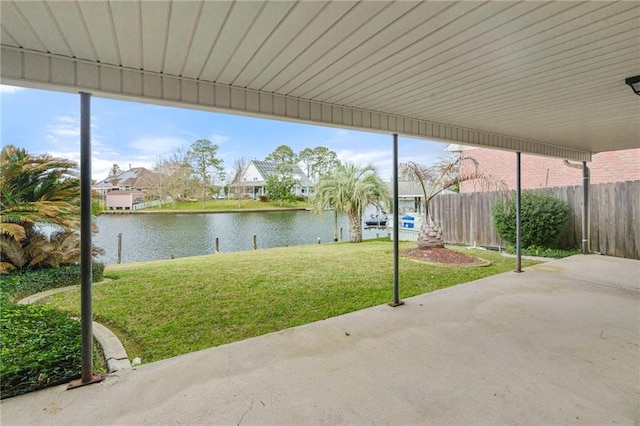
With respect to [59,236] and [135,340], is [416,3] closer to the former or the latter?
[135,340]

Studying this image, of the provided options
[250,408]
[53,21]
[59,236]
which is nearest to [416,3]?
[53,21]

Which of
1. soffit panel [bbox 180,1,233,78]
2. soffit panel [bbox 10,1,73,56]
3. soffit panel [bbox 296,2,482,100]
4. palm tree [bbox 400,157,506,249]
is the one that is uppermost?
soffit panel [bbox 296,2,482,100]

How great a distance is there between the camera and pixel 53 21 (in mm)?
1564

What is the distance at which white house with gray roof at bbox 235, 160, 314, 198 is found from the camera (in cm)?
2384

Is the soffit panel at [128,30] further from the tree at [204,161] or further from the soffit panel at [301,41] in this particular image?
the tree at [204,161]

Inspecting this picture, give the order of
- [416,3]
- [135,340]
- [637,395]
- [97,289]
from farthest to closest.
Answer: [97,289], [135,340], [637,395], [416,3]

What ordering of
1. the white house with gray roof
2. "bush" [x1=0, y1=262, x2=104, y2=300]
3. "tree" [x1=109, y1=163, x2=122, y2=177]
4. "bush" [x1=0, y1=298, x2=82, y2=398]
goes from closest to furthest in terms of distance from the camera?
"bush" [x1=0, y1=298, x2=82, y2=398] < "bush" [x1=0, y1=262, x2=104, y2=300] < "tree" [x1=109, y1=163, x2=122, y2=177] < the white house with gray roof

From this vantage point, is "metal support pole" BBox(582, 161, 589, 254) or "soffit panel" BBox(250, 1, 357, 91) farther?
"metal support pole" BBox(582, 161, 589, 254)

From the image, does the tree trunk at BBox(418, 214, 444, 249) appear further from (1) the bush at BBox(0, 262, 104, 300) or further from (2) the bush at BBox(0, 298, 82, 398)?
(1) the bush at BBox(0, 262, 104, 300)

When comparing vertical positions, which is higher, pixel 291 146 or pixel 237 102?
pixel 291 146

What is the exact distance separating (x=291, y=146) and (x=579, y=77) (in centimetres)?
2488

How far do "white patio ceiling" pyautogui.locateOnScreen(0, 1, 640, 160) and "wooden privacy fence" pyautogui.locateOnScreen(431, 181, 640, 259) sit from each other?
459cm

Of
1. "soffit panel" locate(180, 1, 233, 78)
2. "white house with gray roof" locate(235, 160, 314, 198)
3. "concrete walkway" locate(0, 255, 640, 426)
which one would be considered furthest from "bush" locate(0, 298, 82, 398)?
"white house with gray roof" locate(235, 160, 314, 198)

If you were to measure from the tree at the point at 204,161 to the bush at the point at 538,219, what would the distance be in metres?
17.3
